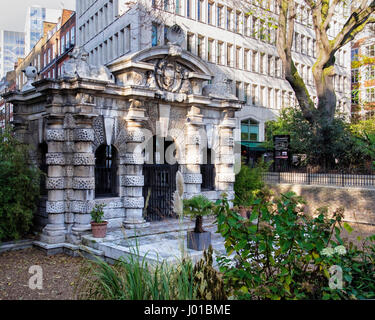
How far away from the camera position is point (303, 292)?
402 cm

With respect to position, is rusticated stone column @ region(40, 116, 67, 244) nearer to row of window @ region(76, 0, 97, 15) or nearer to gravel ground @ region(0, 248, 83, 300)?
gravel ground @ region(0, 248, 83, 300)

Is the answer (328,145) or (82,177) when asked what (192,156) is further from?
(328,145)

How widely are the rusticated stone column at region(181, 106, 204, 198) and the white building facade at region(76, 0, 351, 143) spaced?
17739 mm

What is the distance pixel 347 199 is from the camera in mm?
17312

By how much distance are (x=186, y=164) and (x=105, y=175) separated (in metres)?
2.87

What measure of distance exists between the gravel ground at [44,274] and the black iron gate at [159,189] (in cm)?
353

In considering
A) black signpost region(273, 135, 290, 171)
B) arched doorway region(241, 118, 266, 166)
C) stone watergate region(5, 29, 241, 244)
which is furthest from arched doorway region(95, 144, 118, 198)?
arched doorway region(241, 118, 266, 166)

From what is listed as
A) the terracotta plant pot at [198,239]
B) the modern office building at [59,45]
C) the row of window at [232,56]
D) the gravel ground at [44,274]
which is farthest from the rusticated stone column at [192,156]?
the modern office building at [59,45]

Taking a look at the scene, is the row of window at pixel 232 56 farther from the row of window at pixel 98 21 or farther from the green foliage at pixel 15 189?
the green foliage at pixel 15 189

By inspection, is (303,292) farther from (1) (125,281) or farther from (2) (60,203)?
(2) (60,203)

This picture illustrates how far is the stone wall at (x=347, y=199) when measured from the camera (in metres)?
16.5

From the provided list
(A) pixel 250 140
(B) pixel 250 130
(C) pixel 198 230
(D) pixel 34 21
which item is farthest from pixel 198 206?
(D) pixel 34 21

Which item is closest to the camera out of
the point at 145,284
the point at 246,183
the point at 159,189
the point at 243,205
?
the point at 145,284

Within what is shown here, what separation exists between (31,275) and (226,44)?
32.6 metres
